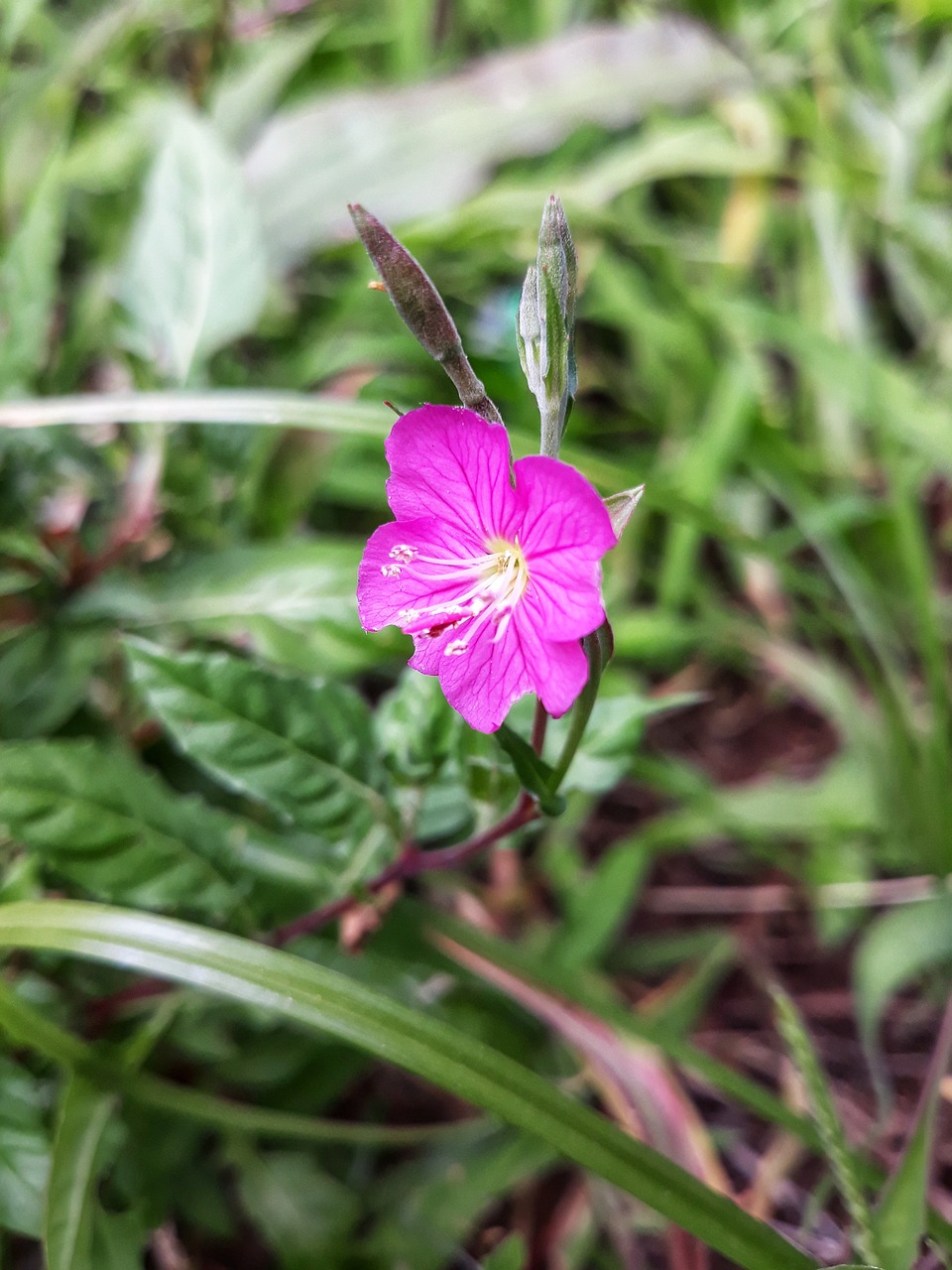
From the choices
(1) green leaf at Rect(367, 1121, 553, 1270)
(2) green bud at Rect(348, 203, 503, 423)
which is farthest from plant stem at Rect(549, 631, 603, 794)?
(1) green leaf at Rect(367, 1121, 553, 1270)

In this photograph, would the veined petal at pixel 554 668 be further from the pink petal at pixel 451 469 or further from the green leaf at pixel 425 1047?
the green leaf at pixel 425 1047

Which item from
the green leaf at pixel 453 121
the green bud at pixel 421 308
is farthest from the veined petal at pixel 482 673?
the green leaf at pixel 453 121

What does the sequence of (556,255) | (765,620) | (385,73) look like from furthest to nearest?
(385,73), (765,620), (556,255)

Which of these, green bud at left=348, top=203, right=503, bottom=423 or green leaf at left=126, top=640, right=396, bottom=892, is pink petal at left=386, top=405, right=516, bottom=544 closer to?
green bud at left=348, top=203, right=503, bottom=423

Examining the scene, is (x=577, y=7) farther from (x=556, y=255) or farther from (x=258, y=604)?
(x=556, y=255)

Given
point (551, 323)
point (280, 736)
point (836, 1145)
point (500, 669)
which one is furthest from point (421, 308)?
point (836, 1145)

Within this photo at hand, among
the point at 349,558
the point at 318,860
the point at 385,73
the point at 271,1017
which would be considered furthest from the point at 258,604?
the point at 385,73
